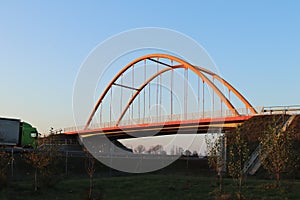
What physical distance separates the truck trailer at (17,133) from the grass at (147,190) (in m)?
17.2

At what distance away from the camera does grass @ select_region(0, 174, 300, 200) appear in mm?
23125

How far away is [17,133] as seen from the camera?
4428 centimetres

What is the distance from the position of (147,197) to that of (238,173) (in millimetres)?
5379

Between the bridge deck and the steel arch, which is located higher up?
the steel arch

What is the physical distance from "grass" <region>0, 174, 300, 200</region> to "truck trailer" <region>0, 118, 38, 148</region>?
1720 cm

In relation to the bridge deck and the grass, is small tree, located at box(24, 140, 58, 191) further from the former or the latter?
the bridge deck

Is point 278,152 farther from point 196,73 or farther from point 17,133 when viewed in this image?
point 196,73

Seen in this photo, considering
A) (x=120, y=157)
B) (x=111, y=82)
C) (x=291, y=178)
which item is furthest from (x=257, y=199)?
(x=111, y=82)

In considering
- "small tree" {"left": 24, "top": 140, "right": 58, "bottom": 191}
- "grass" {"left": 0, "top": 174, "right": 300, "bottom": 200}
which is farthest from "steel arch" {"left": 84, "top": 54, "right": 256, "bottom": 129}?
"small tree" {"left": 24, "top": 140, "right": 58, "bottom": 191}

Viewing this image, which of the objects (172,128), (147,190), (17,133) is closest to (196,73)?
(172,128)

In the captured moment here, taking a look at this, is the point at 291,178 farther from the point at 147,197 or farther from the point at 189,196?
the point at 147,197

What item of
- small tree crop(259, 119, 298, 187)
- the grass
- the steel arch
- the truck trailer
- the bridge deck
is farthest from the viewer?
the steel arch

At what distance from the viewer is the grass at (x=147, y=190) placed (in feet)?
75.9

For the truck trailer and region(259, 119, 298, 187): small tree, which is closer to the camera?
region(259, 119, 298, 187): small tree
